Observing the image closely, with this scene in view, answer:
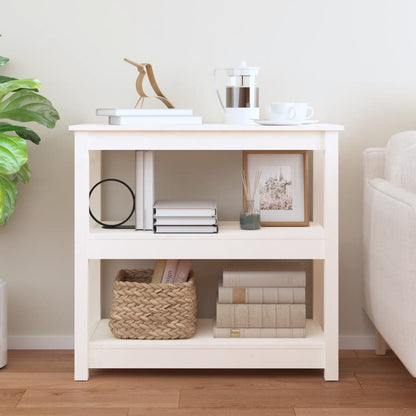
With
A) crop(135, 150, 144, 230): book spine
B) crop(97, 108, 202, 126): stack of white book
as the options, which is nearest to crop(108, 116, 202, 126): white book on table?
crop(97, 108, 202, 126): stack of white book

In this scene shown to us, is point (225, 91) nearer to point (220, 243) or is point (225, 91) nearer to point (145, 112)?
point (145, 112)

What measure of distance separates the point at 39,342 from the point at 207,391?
0.76 m

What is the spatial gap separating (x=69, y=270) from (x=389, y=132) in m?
1.24

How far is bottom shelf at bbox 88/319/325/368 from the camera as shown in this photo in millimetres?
2320

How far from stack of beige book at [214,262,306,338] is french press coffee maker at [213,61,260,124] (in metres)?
0.49

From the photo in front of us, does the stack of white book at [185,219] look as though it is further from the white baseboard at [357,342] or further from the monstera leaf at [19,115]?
the white baseboard at [357,342]

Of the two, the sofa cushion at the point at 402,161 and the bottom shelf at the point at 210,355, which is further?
the bottom shelf at the point at 210,355

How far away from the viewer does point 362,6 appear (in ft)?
8.49

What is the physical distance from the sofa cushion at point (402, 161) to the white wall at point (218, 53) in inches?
11.1

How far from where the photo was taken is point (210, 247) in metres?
A: 2.27

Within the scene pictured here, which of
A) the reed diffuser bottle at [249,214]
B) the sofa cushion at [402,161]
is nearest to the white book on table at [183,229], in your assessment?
the reed diffuser bottle at [249,214]

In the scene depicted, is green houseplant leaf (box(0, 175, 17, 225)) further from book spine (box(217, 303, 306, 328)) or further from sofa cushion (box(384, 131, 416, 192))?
sofa cushion (box(384, 131, 416, 192))

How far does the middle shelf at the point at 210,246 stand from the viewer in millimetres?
2270

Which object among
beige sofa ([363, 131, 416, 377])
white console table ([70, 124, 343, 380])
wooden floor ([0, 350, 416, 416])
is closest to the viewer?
beige sofa ([363, 131, 416, 377])
